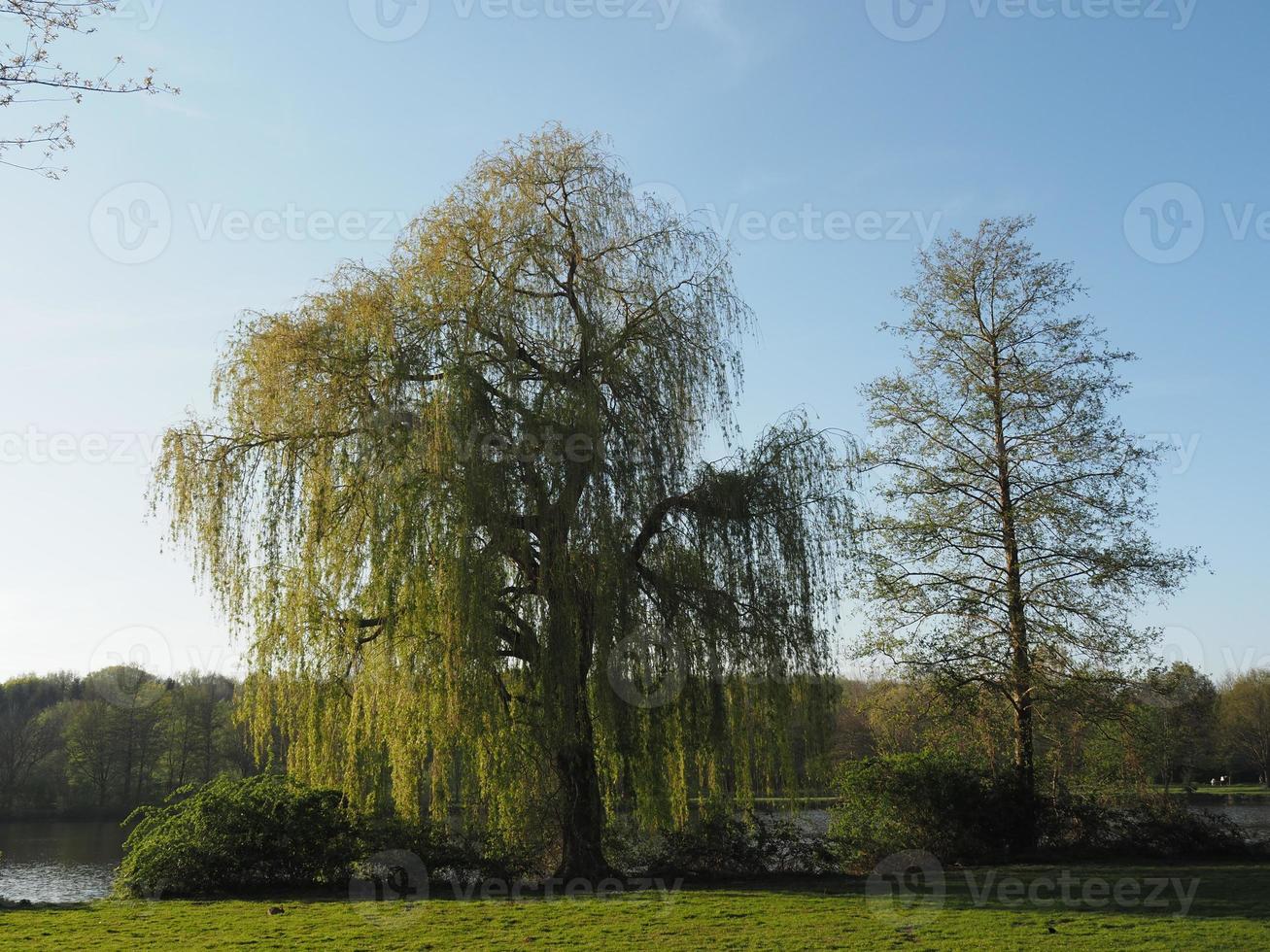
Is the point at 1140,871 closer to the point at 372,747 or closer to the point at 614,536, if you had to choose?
the point at 614,536

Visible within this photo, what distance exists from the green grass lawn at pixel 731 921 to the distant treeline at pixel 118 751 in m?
35.0

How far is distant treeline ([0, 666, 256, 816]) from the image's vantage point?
148 feet

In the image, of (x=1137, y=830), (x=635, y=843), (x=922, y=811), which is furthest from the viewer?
(x=1137, y=830)

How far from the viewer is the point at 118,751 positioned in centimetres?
4753

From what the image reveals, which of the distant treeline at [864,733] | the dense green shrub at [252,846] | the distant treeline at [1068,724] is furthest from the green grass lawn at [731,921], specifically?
the distant treeline at [1068,724]

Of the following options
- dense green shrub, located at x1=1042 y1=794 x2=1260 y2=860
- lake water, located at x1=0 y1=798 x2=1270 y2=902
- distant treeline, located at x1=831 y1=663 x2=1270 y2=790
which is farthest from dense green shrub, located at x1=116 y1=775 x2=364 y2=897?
dense green shrub, located at x1=1042 y1=794 x2=1260 y2=860

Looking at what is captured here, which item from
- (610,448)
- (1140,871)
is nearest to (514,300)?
(610,448)

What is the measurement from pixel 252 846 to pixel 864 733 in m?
19.9

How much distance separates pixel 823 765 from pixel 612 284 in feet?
27.7

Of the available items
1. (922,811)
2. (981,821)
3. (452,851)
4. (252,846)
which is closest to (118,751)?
(252,846)

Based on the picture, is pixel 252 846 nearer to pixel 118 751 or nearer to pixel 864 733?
pixel 864 733

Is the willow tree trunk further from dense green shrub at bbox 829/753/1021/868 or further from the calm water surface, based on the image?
the calm water surface

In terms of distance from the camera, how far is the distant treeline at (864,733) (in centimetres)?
1914

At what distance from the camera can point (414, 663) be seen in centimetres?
1333
